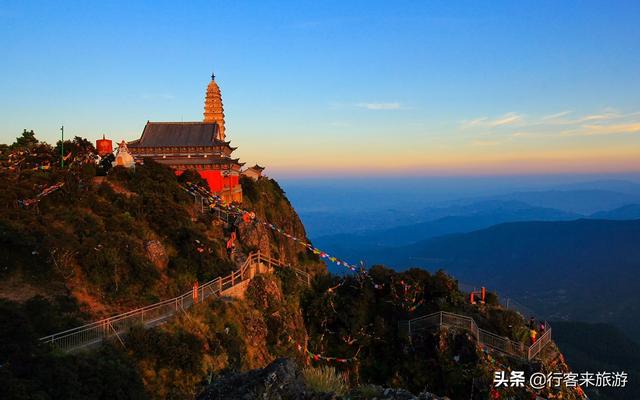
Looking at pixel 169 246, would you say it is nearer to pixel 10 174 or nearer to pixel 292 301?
pixel 292 301

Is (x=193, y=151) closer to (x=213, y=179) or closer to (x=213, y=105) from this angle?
(x=213, y=179)

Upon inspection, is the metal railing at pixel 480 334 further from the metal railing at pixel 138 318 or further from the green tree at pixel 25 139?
the green tree at pixel 25 139

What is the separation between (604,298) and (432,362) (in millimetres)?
146749

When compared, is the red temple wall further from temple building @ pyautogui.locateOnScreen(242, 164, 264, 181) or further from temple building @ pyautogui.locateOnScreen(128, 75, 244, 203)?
temple building @ pyautogui.locateOnScreen(242, 164, 264, 181)

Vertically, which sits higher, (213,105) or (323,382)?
(213,105)

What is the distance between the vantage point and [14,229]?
16.3m

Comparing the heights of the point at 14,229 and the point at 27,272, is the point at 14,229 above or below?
above

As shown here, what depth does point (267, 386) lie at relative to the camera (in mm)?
6297

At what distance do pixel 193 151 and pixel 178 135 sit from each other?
2.73 m

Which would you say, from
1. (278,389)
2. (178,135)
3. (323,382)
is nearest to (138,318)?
(323,382)

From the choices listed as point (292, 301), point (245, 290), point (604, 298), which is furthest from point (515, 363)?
point (604, 298)
